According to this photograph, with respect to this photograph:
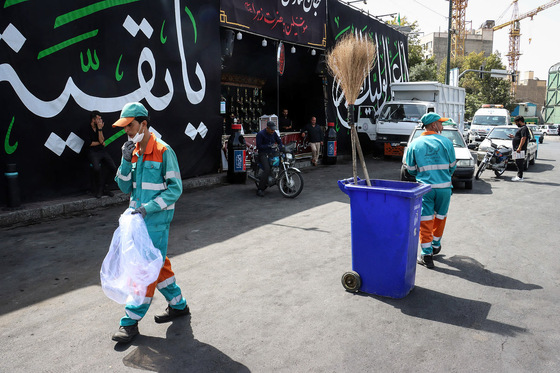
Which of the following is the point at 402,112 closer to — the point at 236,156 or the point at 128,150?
the point at 236,156

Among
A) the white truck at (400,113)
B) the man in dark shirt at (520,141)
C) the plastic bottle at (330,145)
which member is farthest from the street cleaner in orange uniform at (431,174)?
the white truck at (400,113)

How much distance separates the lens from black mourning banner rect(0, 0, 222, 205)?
768cm

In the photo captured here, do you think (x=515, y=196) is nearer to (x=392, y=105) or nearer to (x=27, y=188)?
(x=392, y=105)

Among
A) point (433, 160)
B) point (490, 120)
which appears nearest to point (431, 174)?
point (433, 160)

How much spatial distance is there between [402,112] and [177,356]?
15838mm

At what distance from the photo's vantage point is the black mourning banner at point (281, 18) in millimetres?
12312

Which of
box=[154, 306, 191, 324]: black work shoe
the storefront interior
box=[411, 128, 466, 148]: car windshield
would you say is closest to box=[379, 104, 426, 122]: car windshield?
the storefront interior

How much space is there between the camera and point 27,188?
7.92 m

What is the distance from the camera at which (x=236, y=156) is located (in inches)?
453

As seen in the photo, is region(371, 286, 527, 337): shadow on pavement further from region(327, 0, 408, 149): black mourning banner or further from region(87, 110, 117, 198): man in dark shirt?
region(327, 0, 408, 149): black mourning banner

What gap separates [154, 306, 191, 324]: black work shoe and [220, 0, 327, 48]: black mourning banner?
9.79 m

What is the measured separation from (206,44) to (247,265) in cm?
814

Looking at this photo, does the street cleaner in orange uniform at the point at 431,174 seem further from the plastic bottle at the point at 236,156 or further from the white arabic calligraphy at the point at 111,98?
the plastic bottle at the point at 236,156

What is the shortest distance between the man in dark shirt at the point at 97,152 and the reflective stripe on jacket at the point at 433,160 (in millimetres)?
6019
